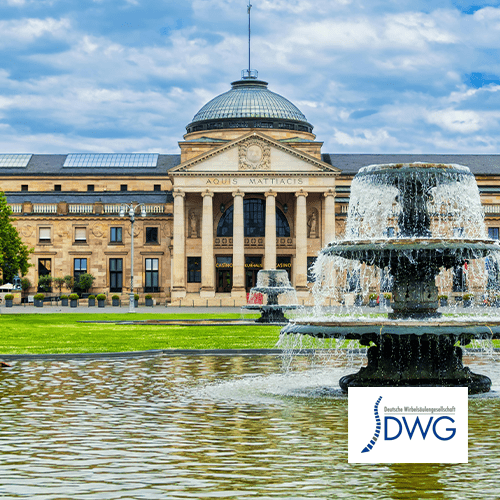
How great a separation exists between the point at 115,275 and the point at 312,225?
2218 cm

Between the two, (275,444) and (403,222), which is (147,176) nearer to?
(403,222)

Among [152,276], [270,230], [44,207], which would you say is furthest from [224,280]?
[44,207]

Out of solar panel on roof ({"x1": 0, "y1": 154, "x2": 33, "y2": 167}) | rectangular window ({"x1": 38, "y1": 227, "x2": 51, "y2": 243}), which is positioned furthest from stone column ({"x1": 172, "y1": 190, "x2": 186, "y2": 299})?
solar panel on roof ({"x1": 0, "y1": 154, "x2": 33, "y2": 167})

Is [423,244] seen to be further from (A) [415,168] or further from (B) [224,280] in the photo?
(B) [224,280]

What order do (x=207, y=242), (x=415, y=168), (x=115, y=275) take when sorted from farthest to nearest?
(x=115, y=275), (x=207, y=242), (x=415, y=168)

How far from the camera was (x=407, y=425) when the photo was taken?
8531mm

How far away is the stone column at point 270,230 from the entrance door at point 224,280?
19.9 ft

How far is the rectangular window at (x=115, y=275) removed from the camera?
94625mm

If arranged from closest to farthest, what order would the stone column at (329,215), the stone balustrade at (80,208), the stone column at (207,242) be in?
the stone column at (207,242), the stone column at (329,215), the stone balustrade at (80,208)

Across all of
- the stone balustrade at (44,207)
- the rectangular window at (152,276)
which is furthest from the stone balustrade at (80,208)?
the rectangular window at (152,276)

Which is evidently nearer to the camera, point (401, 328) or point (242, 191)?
point (401, 328)

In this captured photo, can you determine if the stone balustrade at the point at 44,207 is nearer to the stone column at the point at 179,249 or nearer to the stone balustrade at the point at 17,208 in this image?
the stone balustrade at the point at 17,208

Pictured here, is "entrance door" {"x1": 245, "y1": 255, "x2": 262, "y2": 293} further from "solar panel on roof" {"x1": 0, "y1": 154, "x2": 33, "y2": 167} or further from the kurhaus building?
"solar panel on roof" {"x1": 0, "y1": 154, "x2": 33, "y2": 167}

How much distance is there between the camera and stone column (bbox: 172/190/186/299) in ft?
285
